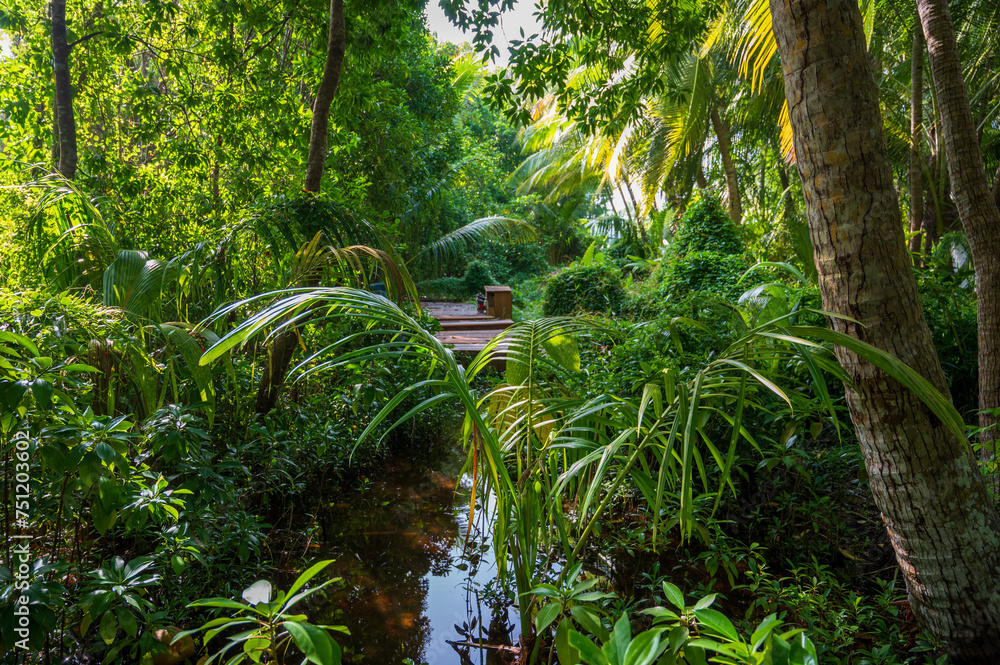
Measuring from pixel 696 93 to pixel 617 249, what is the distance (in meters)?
6.41

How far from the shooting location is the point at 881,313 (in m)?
1.40

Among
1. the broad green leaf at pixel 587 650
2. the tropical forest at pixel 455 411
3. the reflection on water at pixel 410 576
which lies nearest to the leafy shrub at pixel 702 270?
the tropical forest at pixel 455 411

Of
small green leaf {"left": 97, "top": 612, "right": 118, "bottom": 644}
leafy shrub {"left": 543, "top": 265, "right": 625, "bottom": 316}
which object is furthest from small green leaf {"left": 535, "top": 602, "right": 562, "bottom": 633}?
leafy shrub {"left": 543, "top": 265, "right": 625, "bottom": 316}

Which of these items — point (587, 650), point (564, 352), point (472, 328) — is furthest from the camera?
point (472, 328)

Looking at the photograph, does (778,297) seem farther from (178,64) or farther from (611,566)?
(178,64)

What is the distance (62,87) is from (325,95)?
6.67 ft

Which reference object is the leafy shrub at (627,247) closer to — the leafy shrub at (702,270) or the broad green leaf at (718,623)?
the leafy shrub at (702,270)

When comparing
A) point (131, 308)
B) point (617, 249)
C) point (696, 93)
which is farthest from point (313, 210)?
point (617, 249)

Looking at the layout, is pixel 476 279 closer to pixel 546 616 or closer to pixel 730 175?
pixel 730 175

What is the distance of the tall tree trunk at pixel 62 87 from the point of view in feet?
12.0

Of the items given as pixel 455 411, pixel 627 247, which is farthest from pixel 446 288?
pixel 455 411

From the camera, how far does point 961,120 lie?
206 centimetres

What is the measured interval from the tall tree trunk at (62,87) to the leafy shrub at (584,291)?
567 cm

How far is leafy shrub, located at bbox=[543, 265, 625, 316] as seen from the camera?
7781 millimetres
